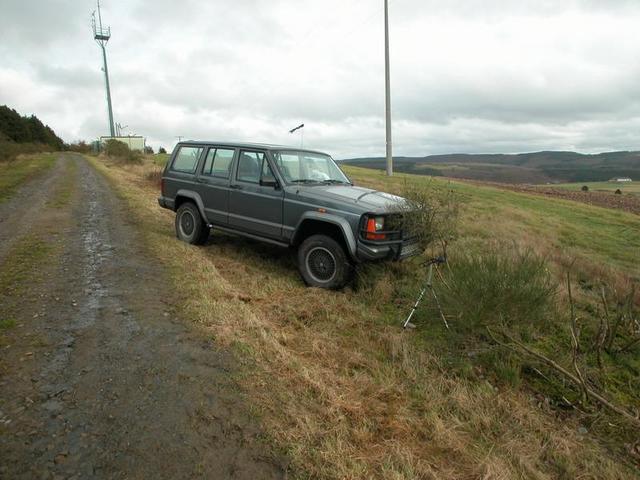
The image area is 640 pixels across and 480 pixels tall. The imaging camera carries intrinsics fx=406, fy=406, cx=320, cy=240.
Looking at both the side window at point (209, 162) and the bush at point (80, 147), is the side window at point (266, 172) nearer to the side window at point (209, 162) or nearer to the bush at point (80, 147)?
the side window at point (209, 162)

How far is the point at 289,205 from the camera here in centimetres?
575

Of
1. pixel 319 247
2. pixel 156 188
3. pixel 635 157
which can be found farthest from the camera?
pixel 635 157

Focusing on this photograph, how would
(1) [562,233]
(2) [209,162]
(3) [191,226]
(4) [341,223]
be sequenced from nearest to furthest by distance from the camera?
(4) [341,223], (2) [209,162], (3) [191,226], (1) [562,233]

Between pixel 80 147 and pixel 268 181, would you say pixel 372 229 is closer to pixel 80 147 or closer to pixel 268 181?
pixel 268 181

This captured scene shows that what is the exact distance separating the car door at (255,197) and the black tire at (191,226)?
0.91 meters

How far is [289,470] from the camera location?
7.38 ft

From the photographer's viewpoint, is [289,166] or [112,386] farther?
[289,166]

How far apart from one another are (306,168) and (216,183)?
5.27 feet

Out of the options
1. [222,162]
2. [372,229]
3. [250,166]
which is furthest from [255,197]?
[372,229]

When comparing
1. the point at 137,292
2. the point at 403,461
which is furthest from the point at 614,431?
the point at 137,292

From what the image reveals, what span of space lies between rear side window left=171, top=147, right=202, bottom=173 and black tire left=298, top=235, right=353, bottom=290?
296 centimetres

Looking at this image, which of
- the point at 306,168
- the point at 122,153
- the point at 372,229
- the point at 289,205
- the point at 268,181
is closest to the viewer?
the point at 372,229

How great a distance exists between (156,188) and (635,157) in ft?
341

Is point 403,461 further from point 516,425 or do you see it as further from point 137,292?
point 137,292
